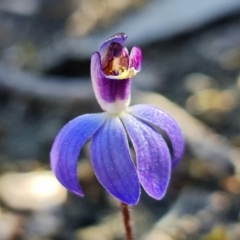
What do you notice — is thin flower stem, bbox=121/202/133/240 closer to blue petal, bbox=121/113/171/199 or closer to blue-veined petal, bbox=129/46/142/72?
blue petal, bbox=121/113/171/199

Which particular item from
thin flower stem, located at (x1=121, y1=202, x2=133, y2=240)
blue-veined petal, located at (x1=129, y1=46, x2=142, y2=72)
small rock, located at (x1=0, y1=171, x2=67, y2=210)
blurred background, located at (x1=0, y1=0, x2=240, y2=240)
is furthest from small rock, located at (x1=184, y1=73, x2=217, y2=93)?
thin flower stem, located at (x1=121, y1=202, x2=133, y2=240)

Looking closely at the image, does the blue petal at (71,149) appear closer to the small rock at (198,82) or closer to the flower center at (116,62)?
the flower center at (116,62)

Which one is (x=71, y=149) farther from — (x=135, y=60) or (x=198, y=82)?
(x=198, y=82)

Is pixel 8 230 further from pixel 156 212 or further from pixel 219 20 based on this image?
pixel 219 20

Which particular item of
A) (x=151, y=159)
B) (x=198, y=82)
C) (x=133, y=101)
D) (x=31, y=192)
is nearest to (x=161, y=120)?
(x=151, y=159)

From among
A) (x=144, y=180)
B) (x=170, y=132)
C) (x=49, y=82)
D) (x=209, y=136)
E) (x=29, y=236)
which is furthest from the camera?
(x=49, y=82)

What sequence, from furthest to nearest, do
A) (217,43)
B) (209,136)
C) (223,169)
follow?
(217,43), (209,136), (223,169)

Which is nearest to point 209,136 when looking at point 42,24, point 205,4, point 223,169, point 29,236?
point 223,169

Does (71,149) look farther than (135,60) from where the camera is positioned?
No
